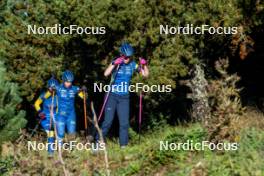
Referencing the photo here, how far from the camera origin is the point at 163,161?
7.87 m

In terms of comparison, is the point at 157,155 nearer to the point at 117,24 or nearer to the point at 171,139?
the point at 171,139

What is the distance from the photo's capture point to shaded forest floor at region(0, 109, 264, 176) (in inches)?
268

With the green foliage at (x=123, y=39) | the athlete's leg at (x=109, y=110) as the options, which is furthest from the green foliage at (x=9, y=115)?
the athlete's leg at (x=109, y=110)

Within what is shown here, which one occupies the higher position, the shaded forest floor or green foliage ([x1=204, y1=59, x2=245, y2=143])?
green foliage ([x1=204, y1=59, x2=245, y2=143])

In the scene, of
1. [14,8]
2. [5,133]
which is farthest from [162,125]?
[14,8]

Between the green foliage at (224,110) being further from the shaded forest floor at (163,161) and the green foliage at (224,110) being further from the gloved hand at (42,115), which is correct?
the gloved hand at (42,115)

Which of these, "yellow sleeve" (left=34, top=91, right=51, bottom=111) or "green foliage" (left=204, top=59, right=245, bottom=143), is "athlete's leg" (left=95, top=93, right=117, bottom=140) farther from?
"green foliage" (left=204, top=59, right=245, bottom=143)

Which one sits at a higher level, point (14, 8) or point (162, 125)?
point (14, 8)

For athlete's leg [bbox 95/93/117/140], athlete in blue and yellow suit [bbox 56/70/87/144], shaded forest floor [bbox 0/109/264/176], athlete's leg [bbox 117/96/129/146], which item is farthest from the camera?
athlete in blue and yellow suit [bbox 56/70/87/144]

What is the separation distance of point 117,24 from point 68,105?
1.99 meters

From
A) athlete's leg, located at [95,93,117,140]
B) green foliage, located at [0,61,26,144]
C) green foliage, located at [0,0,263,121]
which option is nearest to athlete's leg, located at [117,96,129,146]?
athlete's leg, located at [95,93,117,140]

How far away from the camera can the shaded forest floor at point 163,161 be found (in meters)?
6.80

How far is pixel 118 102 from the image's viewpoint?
11.2 meters

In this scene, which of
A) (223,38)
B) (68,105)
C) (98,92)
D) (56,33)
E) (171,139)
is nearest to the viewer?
(171,139)
